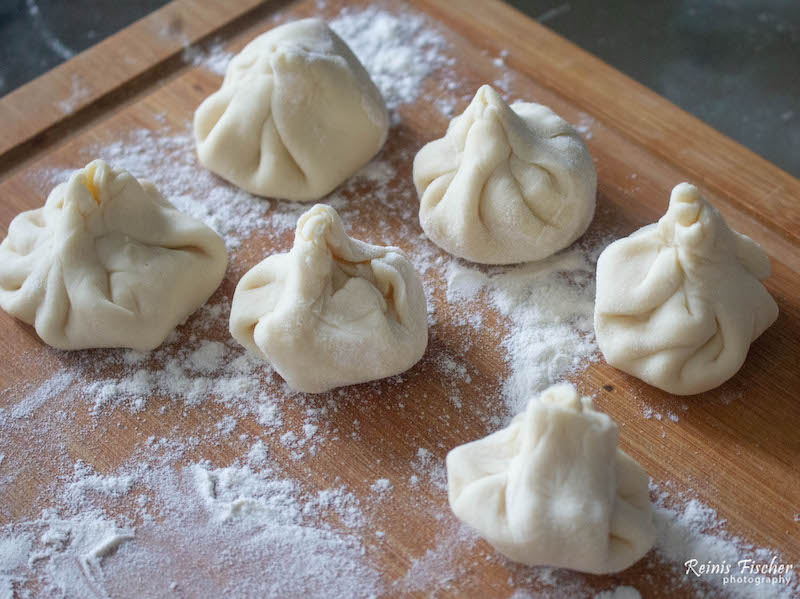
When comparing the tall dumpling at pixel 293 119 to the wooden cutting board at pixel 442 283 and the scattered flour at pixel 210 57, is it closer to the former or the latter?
the wooden cutting board at pixel 442 283

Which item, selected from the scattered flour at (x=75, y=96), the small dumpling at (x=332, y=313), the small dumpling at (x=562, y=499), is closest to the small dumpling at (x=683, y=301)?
the small dumpling at (x=562, y=499)

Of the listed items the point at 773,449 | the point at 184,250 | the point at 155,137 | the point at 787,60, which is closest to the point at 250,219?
the point at 184,250

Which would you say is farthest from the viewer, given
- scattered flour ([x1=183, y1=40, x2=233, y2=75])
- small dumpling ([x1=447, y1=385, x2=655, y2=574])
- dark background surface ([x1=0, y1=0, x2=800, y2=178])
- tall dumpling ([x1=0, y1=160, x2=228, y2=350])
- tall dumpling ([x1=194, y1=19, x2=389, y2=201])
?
dark background surface ([x1=0, y1=0, x2=800, y2=178])

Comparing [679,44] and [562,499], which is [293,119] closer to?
[562,499]

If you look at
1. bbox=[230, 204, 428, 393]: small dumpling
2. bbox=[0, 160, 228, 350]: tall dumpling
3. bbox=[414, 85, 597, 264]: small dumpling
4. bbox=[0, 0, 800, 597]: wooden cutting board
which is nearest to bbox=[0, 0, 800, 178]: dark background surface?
bbox=[0, 0, 800, 597]: wooden cutting board

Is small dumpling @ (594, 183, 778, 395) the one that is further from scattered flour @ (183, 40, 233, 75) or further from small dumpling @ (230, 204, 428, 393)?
scattered flour @ (183, 40, 233, 75)

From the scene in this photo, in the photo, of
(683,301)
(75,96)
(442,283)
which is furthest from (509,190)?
(75,96)
